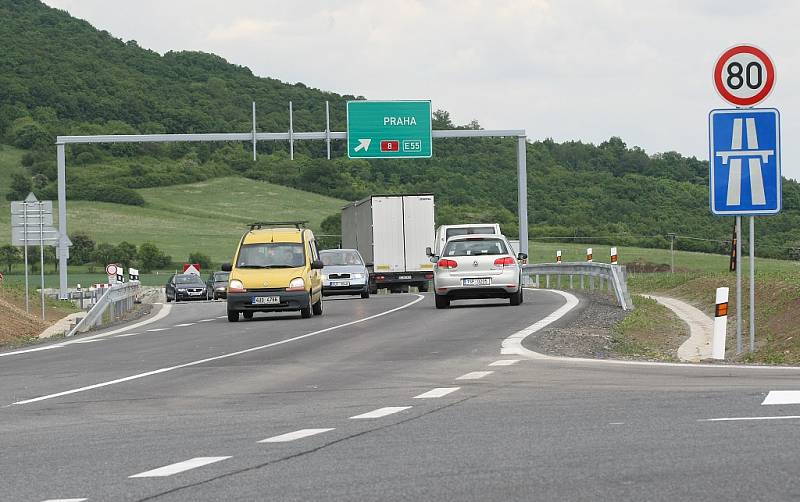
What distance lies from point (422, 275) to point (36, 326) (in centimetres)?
2279

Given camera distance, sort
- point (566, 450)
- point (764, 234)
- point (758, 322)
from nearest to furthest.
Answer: point (566, 450) → point (758, 322) → point (764, 234)

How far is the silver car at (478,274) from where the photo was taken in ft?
108

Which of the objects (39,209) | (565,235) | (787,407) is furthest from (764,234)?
(787,407)

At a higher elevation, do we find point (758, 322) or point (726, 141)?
point (726, 141)

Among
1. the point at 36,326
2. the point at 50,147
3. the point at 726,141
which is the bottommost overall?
the point at 36,326

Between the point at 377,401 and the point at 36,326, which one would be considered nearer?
the point at 377,401

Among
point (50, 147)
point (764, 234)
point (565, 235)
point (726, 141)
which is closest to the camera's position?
point (726, 141)

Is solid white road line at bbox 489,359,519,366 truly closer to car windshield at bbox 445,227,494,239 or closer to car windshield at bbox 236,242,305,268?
car windshield at bbox 236,242,305,268

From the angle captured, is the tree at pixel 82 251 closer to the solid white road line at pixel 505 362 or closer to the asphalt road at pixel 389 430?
the asphalt road at pixel 389 430

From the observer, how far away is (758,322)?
88.1 ft

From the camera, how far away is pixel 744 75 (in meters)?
16.5

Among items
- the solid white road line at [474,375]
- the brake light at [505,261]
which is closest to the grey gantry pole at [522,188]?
the brake light at [505,261]

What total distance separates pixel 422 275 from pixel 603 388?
41.6m

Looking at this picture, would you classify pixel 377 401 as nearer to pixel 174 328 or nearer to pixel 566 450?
pixel 566 450
